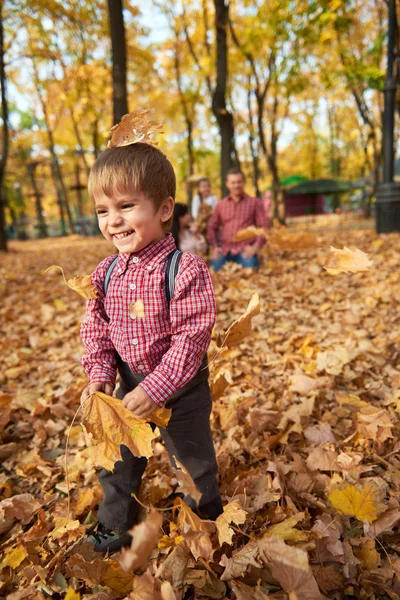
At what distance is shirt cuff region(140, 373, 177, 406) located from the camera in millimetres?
1409

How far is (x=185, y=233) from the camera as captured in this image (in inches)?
253

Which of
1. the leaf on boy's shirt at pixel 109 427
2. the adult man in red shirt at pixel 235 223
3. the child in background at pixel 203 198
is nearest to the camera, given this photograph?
the leaf on boy's shirt at pixel 109 427

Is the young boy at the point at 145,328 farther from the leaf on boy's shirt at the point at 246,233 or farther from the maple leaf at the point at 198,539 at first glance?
the leaf on boy's shirt at the point at 246,233

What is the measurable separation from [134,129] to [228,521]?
5.13 feet

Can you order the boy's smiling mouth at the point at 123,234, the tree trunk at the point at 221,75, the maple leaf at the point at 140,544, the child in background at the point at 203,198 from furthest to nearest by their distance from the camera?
the tree trunk at the point at 221,75
the child in background at the point at 203,198
the boy's smiling mouth at the point at 123,234
the maple leaf at the point at 140,544

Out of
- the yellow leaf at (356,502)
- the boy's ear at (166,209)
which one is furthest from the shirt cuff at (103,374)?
the yellow leaf at (356,502)

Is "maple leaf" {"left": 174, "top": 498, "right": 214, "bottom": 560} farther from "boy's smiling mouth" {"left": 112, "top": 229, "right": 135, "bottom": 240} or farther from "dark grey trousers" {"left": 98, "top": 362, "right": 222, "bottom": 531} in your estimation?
"boy's smiling mouth" {"left": 112, "top": 229, "right": 135, "bottom": 240}

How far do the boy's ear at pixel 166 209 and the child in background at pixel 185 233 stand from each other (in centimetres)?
415

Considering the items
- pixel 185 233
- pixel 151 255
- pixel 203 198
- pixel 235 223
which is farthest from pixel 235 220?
pixel 151 255

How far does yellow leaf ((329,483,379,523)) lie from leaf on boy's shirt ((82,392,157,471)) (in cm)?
90

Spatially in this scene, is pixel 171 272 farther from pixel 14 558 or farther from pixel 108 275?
pixel 14 558

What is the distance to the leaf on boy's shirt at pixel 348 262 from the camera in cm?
158

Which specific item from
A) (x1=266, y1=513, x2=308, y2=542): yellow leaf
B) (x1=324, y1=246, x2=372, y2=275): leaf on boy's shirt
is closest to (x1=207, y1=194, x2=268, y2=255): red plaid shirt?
(x1=324, y1=246, x2=372, y2=275): leaf on boy's shirt

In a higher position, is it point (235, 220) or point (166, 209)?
point (166, 209)
